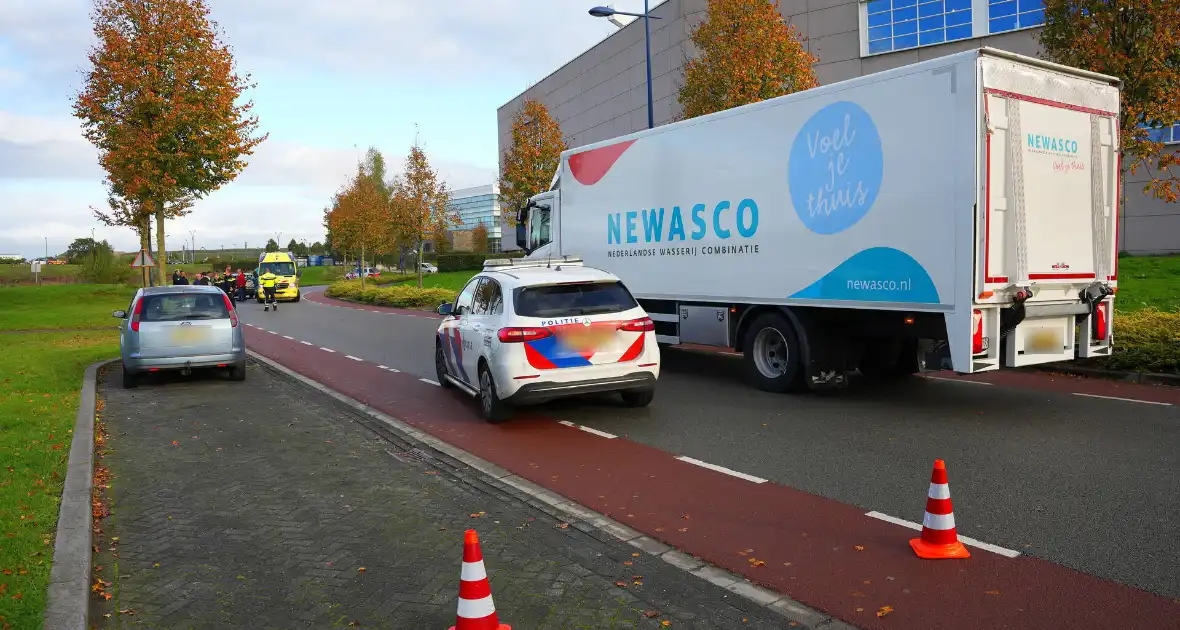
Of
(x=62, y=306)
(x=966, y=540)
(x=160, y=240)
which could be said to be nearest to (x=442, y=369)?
(x=966, y=540)

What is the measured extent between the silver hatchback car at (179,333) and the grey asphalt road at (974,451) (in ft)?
18.7

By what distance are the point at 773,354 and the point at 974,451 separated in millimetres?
3653

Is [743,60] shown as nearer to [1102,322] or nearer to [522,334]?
[1102,322]

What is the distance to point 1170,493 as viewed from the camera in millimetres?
5742

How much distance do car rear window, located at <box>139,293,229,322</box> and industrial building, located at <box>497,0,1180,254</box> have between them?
1907 centimetres

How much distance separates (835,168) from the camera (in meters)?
9.37

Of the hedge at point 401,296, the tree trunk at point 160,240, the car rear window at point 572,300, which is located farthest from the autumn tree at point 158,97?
the car rear window at point 572,300

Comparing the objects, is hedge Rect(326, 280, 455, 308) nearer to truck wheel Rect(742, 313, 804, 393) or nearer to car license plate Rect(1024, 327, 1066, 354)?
truck wheel Rect(742, 313, 804, 393)

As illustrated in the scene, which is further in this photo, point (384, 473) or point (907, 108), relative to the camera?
point (907, 108)

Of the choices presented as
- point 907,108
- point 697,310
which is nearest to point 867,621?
point 907,108

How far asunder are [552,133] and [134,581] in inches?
1302

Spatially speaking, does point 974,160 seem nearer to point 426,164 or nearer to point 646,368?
point 646,368

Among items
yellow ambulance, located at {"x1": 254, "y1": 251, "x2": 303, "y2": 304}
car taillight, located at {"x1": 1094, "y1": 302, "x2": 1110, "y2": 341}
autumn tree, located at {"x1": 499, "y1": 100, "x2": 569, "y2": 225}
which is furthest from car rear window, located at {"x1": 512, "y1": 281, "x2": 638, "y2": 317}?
yellow ambulance, located at {"x1": 254, "y1": 251, "x2": 303, "y2": 304}

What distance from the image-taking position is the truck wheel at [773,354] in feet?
33.0
